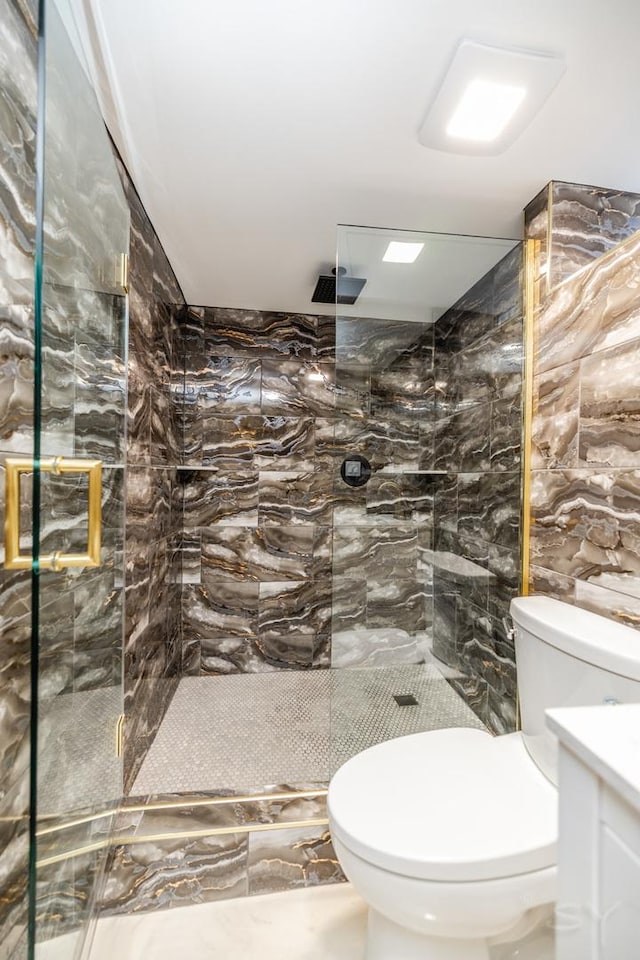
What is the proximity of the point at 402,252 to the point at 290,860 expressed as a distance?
2.20m

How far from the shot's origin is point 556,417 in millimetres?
1461

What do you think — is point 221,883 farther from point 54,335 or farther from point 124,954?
point 54,335

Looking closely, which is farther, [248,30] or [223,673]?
[223,673]

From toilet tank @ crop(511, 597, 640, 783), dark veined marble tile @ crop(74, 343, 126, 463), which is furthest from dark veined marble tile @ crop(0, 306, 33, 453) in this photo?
toilet tank @ crop(511, 597, 640, 783)

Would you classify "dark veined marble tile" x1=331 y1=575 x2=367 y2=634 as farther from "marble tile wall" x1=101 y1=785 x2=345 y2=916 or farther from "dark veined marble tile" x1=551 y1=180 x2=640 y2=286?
"dark veined marble tile" x1=551 y1=180 x2=640 y2=286

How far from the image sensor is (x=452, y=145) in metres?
1.27

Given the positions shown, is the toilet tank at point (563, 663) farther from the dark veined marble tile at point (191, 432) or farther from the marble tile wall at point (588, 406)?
the dark veined marble tile at point (191, 432)

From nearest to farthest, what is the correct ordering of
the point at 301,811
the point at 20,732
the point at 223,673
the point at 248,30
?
the point at 20,732
the point at 248,30
the point at 301,811
the point at 223,673

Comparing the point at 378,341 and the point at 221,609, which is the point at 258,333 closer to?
the point at 378,341

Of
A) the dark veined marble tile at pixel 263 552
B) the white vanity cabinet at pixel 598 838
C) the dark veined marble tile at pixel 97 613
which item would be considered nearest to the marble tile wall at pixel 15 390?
the dark veined marble tile at pixel 97 613

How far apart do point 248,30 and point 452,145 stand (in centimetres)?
62

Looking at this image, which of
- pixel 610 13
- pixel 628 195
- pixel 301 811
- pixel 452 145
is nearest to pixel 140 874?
pixel 301 811

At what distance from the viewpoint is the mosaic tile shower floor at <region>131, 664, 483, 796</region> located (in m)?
1.57

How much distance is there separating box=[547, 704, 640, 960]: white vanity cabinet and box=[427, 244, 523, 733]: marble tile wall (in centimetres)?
117
